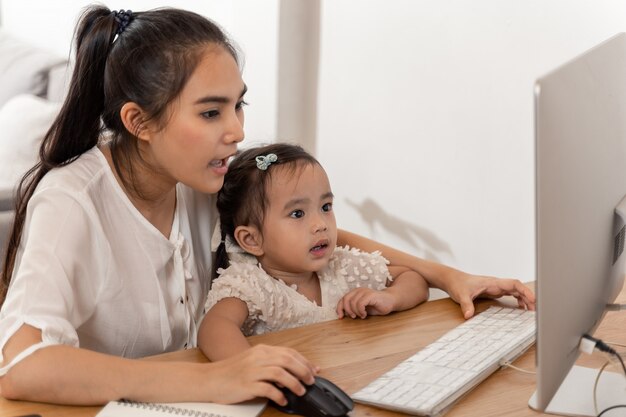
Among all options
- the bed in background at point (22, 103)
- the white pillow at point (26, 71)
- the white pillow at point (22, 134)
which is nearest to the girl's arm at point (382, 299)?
→ the bed in background at point (22, 103)

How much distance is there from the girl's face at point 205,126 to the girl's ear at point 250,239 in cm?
16

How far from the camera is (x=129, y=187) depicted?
1580 mm

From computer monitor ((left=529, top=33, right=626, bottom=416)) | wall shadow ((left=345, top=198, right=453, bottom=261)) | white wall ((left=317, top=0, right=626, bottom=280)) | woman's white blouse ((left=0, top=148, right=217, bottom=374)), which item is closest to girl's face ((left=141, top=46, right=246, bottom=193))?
woman's white blouse ((left=0, top=148, right=217, bottom=374))

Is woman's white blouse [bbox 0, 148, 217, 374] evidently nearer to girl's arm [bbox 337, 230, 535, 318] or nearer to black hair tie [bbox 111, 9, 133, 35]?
black hair tie [bbox 111, 9, 133, 35]

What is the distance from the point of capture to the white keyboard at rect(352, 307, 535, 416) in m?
1.20

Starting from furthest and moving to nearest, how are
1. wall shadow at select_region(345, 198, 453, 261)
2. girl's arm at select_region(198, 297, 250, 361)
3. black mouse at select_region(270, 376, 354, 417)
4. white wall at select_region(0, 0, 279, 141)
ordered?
white wall at select_region(0, 0, 279, 141), wall shadow at select_region(345, 198, 453, 261), girl's arm at select_region(198, 297, 250, 361), black mouse at select_region(270, 376, 354, 417)

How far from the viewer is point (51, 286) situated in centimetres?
130

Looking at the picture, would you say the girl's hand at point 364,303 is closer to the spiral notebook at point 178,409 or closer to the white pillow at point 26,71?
the spiral notebook at point 178,409

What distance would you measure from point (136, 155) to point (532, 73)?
1156 mm

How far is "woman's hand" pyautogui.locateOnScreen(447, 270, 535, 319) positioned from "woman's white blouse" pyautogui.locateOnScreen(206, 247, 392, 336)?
130mm

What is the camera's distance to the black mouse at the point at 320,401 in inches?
45.3

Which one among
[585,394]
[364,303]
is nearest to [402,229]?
[364,303]

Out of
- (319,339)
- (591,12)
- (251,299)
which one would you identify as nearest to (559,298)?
(319,339)

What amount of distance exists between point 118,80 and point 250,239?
0.35 metres
